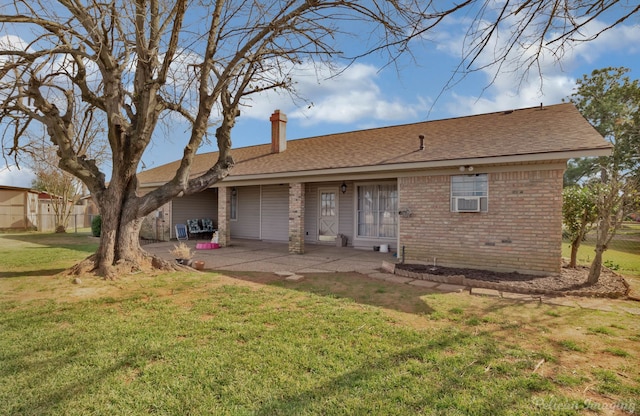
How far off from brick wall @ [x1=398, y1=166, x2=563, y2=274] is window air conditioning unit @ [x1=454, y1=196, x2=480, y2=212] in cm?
15

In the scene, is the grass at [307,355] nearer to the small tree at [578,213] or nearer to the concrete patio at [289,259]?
the concrete patio at [289,259]

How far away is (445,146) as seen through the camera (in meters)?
9.35

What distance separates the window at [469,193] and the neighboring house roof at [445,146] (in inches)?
21.5

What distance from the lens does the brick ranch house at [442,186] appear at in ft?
24.4

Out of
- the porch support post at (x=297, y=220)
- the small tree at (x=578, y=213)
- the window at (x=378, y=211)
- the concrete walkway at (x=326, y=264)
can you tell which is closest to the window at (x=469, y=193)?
the small tree at (x=578, y=213)

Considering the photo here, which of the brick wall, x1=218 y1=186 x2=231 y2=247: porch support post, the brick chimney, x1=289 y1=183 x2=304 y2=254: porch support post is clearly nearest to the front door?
x1=289 y1=183 x2=304 y2=254: porch support post

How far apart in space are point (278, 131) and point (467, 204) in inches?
360

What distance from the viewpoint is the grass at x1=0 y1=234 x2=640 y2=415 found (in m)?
2.75

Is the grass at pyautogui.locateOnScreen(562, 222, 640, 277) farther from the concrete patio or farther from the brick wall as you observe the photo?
the concrete patio

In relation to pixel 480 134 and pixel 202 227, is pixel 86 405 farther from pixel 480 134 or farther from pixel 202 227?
pixel 202 227

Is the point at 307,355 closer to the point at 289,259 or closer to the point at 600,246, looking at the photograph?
the point at 600,246

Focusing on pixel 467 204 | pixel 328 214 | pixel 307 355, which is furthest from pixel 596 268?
pixel 328 214

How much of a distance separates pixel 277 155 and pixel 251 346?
11.2 meters

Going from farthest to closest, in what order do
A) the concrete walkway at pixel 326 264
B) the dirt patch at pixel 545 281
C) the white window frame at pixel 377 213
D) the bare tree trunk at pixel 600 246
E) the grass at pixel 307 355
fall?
the white window frame at pixel 377 213, the bare tree trunk at pixel 600 246, the dirt patch at pixel 545 281, the concrete walkway at pixel 326 264, the grass at pixel 307 355
